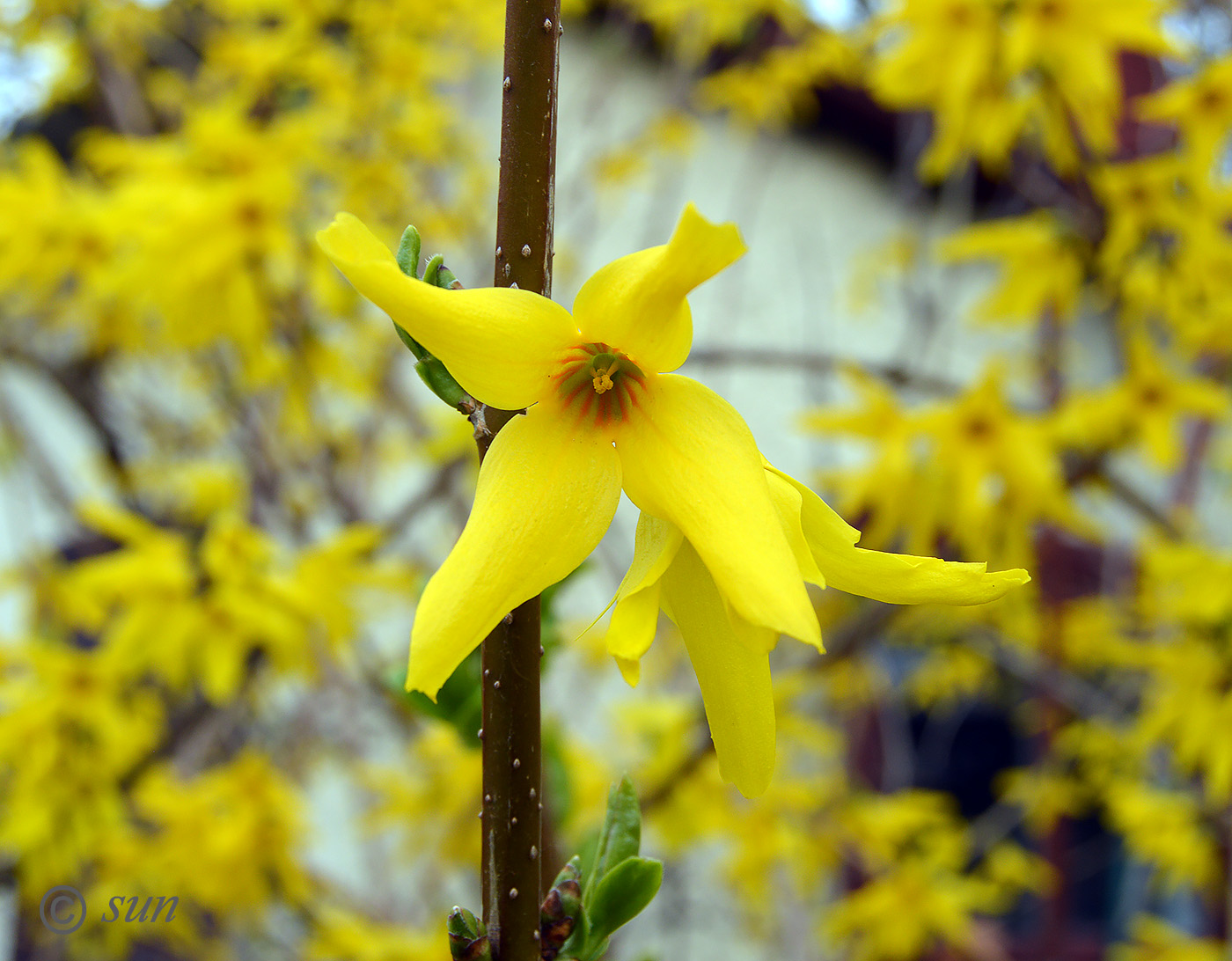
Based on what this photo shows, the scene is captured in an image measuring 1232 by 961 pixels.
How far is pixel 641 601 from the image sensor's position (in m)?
0.36

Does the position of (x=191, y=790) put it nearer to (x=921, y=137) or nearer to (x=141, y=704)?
(x=141, y=704)

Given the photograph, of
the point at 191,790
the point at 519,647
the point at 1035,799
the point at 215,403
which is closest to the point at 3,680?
the point at 191,790

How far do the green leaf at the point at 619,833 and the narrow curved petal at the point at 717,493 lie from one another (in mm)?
177

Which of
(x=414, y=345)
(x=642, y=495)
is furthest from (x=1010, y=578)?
(x=414, y=345)

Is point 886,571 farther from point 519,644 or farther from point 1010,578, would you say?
point 519,644

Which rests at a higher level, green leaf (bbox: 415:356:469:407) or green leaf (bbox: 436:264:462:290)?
green leaf (bbox: 436:264:462:290)

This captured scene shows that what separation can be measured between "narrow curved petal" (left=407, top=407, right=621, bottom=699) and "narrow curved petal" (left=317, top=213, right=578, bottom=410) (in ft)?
0.06

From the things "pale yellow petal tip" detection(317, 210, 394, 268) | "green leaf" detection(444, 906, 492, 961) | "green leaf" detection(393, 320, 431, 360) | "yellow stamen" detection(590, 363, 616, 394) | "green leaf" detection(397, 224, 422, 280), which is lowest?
"green leaf" detection(444, 906, 492, 961)

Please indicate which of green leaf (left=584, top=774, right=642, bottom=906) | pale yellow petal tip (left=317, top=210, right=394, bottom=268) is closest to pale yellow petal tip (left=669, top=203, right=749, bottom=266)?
pale yellow petal tip (left=317, top=210, right=394, bottom=268)

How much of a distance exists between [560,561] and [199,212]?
1.31 metres

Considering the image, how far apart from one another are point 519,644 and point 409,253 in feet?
0.59

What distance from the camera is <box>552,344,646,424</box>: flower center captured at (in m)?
0.40

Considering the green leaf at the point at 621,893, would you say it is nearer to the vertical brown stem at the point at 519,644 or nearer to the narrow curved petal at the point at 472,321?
the vertical brown stem at the point at 519,644

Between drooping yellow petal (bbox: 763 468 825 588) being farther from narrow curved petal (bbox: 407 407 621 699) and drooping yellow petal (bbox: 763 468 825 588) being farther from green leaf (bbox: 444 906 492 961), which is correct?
green leaf (bbox: 444 906 492 961)
